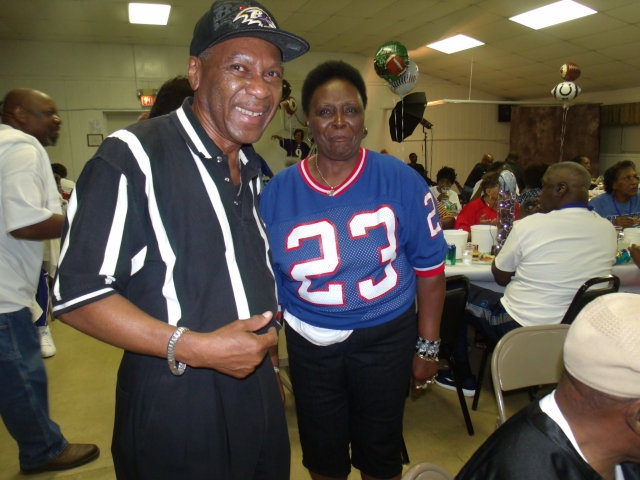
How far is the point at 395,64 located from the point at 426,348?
12.0 feet

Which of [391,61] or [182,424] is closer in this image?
[182,424]

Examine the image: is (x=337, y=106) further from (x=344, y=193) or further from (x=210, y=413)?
(x=210, y=413)

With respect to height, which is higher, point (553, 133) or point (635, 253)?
point (553, 133)

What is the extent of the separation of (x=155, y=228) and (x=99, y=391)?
2.78 metres

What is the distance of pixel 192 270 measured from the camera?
0.92 meters

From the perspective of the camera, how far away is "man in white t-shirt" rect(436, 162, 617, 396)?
2.53 m

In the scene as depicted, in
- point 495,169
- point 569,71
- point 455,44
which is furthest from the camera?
point 455,44

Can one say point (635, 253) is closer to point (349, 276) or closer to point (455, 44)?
point (349, 276)

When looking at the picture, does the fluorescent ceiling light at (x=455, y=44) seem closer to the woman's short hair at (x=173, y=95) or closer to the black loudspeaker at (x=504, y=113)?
the black loudspeaker at (x=504, y=113)

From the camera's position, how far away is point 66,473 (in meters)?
2.29

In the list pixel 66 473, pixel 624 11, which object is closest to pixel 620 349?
pixel 66 473

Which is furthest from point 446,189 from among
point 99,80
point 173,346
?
point 99,80

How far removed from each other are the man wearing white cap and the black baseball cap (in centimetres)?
88

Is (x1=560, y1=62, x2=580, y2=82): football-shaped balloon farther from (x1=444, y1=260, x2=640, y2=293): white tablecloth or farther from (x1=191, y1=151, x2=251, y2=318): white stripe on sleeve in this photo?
(x1=191, y1=151, x2=251, y2=318): white stripe on sleeve
